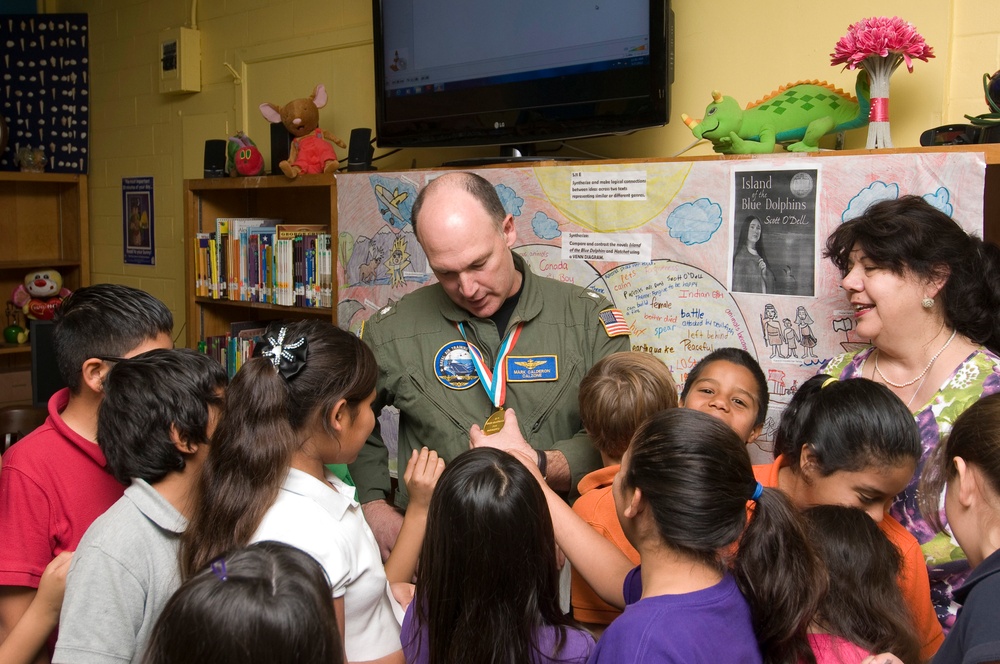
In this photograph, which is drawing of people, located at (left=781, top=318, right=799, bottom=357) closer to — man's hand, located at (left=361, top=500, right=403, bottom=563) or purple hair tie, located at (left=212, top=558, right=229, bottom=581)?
man's hand, located at (left=361, top=500, right=403, bottom=563)

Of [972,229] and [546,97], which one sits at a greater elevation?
[546,97]

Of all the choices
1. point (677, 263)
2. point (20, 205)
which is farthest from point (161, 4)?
point (677, 263)

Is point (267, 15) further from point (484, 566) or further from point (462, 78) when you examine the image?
point (484, 566)

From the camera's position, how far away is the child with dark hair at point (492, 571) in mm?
1267

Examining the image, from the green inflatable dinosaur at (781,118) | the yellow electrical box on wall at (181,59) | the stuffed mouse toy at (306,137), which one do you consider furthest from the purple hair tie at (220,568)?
the yellow electrical box on wall at (181,59)

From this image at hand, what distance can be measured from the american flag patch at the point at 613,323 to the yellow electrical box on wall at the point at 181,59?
3408 millimetres

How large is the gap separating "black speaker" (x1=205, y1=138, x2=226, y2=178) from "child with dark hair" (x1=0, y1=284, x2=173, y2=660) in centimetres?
221

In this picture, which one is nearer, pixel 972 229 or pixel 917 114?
pixel 972 229

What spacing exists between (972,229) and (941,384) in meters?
0.42

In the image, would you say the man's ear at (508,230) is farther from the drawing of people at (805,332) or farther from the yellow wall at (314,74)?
the yellow wall at (314,74)

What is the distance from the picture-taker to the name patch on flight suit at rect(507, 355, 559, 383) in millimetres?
2080

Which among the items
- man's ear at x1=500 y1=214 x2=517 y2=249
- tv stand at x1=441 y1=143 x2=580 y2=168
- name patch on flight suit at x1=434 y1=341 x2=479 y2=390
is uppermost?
tv stand at x1=441 y1=143 x2=580 y2=168

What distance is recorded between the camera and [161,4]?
4.77 m

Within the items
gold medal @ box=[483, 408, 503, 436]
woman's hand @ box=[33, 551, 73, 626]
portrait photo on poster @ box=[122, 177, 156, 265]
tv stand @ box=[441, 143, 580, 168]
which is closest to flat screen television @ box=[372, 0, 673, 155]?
tv stand @ box=[441, 143, 580, 168]
